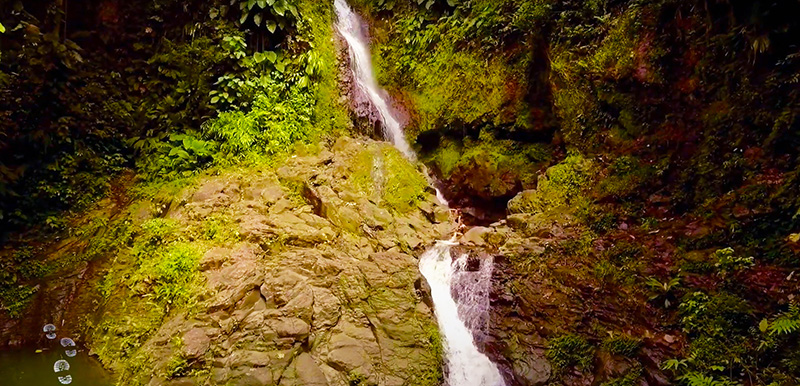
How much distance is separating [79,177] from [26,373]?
144 inches

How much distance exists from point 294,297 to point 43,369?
3.08m

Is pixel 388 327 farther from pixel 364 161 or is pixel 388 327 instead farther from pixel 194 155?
pixel 194 155

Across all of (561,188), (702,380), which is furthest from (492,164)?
(702,380)

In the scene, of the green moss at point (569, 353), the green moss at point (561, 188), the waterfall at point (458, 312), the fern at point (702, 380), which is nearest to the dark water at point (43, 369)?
the waterfall at point (458, 312)

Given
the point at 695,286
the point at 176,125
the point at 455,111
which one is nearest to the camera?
the point at 695,286

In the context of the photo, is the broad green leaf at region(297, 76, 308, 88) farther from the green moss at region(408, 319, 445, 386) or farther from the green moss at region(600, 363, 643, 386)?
the green moss at region(600, 363, 643, 386)

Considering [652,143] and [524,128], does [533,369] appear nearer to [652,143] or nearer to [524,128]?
[652,143]

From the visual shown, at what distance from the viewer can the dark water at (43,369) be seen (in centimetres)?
498

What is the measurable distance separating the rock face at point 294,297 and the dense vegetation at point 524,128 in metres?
0.49

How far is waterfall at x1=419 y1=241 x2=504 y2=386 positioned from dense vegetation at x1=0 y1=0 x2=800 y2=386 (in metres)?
0.74

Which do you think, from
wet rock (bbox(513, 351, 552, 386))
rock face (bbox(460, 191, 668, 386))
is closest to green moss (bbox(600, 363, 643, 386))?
rock face (bbox(460, 191, 668, 386))

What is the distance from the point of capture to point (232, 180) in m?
7.29

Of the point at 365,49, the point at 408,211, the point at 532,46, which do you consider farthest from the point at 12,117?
the point at 532,46

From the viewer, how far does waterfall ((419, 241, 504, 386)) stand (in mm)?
5363
